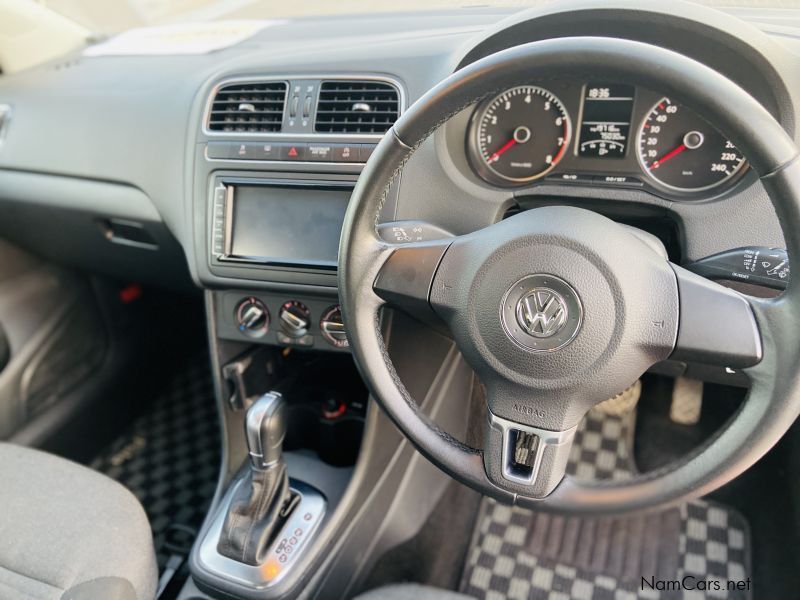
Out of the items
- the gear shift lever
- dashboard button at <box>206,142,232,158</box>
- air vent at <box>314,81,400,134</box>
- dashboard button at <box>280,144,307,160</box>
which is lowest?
the gear shift lever

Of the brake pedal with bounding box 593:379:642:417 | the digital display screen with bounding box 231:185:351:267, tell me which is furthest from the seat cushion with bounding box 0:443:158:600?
the brake pedal with bounding box 593:379:642:417

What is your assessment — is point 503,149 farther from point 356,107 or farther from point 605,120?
point 356,107

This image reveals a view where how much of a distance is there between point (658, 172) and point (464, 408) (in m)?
0.66

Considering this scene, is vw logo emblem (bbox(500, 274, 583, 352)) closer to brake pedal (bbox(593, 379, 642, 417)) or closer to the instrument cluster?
the instrument cluster

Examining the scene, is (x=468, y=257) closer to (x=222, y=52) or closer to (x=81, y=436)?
(x=222, y=52)

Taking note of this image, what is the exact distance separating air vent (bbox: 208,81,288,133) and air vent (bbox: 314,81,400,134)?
3.6 inches

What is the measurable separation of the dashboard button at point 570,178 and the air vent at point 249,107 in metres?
0.48

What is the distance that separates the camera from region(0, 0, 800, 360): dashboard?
96 centimetres

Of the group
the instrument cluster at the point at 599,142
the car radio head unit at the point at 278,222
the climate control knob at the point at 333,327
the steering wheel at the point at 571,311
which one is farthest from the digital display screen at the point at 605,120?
the climate control knob at the point at 333,327

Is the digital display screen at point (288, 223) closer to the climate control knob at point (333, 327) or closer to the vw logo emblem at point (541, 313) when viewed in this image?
the climate control knob at point (333, 327)

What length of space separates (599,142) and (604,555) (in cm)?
95

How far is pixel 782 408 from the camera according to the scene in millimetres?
716

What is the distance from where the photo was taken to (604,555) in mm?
1520

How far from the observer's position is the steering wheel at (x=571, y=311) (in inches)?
27.3
